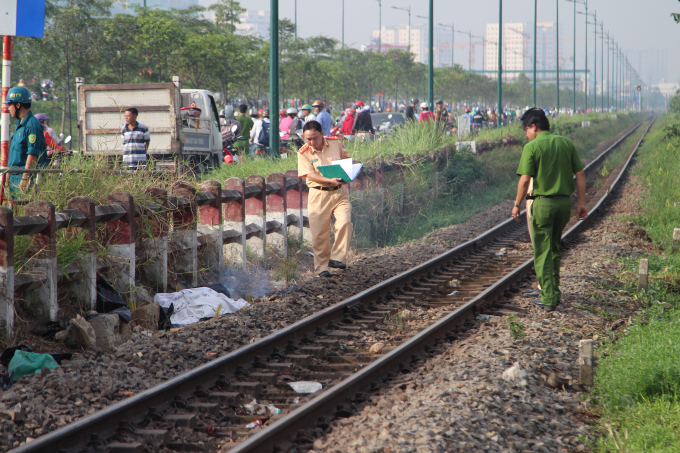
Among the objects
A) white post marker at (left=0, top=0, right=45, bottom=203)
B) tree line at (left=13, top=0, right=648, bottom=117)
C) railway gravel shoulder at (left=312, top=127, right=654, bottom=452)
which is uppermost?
tree line at (left=13, top=0, right=648, bottom=117)

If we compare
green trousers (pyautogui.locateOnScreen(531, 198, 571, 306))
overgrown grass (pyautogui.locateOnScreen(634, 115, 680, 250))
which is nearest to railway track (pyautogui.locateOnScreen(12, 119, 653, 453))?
green trousers (pyautogui.locateOnScreen(531, 198, 571, 306))

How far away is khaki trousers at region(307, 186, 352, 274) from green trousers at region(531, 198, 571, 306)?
103 inches

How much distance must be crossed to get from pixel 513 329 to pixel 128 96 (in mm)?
10029

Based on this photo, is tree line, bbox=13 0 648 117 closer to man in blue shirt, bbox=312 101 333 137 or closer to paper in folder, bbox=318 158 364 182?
man in blue shirt, bbox=312 101 333 137

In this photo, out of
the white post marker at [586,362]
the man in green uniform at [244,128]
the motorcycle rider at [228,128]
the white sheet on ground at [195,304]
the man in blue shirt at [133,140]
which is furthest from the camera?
the motorcycle rider at [228,128]

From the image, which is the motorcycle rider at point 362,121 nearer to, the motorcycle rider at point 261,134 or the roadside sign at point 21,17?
the motorcycle rider at point 261,134

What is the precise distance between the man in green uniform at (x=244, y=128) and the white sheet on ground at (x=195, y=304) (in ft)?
31.2

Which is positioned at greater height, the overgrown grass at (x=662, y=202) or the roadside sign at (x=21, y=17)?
the roadside sign at (x=21, y=17)

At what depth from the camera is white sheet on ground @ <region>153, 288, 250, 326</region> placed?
7228 mm

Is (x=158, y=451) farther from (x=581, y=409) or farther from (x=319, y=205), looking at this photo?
(x=319, y=205)

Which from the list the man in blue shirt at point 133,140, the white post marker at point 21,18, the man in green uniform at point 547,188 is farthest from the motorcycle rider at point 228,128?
the man in green uniform at point 547,188

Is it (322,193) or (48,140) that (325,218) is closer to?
(322,193)

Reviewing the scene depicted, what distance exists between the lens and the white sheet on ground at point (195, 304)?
23.7ft

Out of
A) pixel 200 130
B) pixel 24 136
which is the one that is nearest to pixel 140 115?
pixel 200 130
